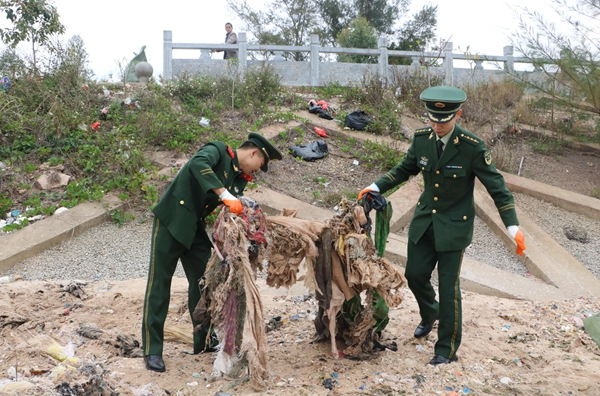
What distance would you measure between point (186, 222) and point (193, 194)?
0.20 metres

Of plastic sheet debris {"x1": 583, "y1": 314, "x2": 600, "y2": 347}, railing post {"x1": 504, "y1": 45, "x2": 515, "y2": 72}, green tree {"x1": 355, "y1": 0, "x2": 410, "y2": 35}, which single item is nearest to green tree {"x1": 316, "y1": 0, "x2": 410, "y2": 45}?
green tree {"x1": 355, "y1": 0, "x2": 410, "y2": 35}

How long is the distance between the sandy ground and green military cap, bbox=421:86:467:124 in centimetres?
162

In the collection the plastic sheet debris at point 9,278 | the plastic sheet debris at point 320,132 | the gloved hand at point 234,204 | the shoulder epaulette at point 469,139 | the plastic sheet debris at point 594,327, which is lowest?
the plastic sheet debris at point 9,278

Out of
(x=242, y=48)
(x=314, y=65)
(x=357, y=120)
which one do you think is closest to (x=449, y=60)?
(x=314, y=65)

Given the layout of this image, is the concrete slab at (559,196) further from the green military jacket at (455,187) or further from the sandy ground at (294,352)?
the green military jacket at (455,187)

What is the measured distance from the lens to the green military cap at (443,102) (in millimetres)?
3762

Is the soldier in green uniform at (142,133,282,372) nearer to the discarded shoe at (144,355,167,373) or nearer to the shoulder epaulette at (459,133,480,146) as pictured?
the discarded shoe at (144,355,167,373)

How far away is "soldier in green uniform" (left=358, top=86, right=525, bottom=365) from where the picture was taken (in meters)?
3.83

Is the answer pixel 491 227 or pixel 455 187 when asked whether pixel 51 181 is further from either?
pixel 491 227

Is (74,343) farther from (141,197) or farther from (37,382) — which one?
(141,197)

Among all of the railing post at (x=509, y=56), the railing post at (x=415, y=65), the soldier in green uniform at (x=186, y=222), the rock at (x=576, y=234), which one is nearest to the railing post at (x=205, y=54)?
the railing post at (x=415, y=65)

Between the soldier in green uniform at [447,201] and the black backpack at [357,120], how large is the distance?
18.7 feet

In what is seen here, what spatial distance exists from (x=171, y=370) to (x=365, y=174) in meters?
5.28

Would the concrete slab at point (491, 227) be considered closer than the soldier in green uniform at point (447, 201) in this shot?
No
